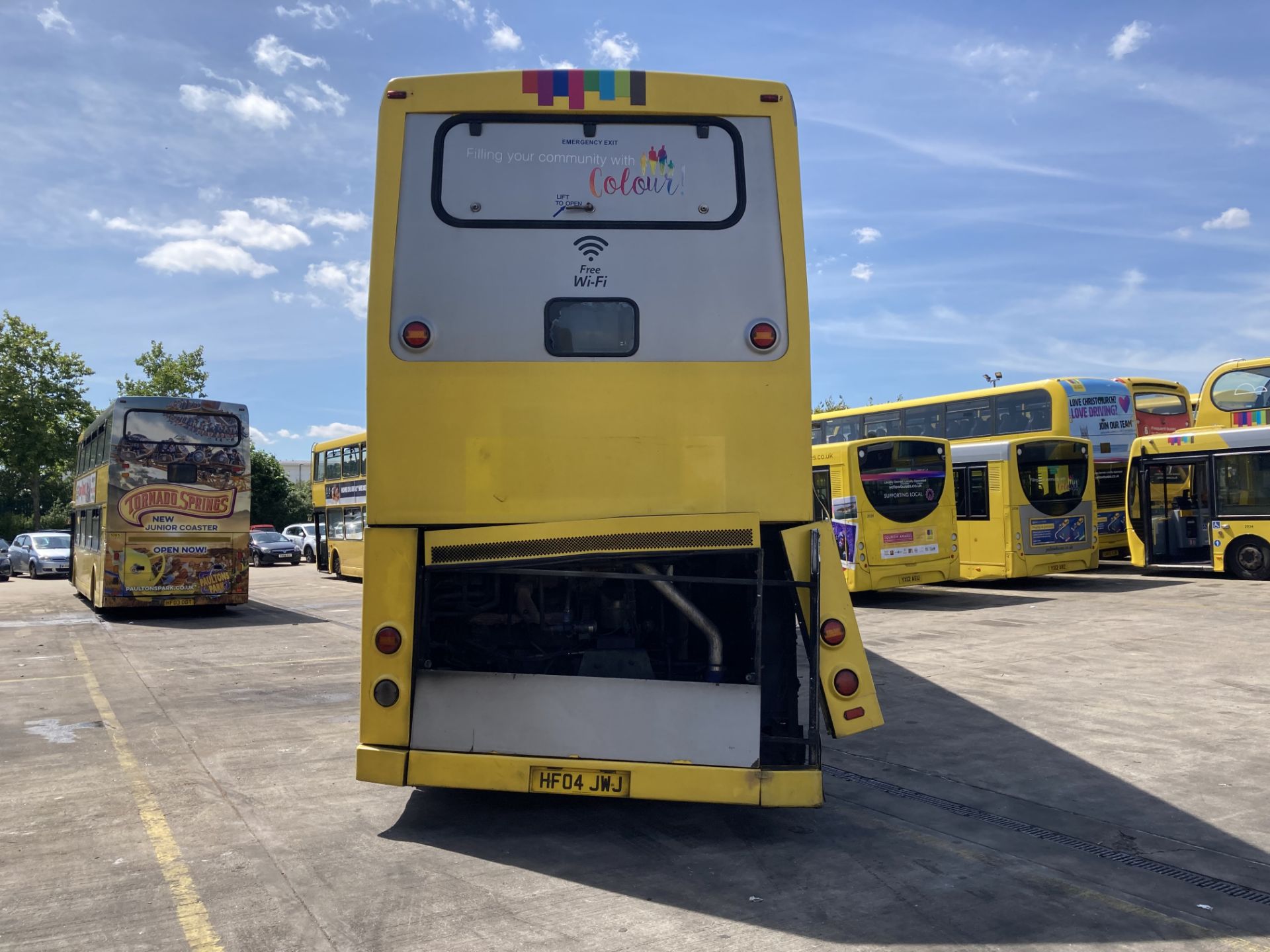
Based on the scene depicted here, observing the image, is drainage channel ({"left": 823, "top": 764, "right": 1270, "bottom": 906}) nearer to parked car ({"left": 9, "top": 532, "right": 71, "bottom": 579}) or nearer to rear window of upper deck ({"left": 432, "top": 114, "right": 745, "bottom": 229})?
rear window of upper deck ({"left": 432, "top": 114, "right": 745, "bottom": 229})

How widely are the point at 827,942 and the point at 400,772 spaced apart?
7.75 ft

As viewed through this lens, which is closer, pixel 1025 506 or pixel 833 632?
pixel 833 632

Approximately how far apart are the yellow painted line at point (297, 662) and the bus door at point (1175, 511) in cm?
1589

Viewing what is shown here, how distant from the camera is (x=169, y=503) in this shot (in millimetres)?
17375

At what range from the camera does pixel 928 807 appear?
19.4 feet

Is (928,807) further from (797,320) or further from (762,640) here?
(797,320)

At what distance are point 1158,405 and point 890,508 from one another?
10043mm

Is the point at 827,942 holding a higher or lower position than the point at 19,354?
lower

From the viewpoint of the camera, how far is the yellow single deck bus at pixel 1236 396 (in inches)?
749

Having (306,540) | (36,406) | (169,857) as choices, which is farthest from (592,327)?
(36,406)

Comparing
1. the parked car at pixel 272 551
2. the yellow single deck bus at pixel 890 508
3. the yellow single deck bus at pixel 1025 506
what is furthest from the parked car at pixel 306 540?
the yellow single deck bus at pixel 1025 506

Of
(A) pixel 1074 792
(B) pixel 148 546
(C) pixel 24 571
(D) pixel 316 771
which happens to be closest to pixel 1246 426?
(A) pixel 1074 792

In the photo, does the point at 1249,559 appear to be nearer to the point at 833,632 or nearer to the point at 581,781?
the point at 833,632

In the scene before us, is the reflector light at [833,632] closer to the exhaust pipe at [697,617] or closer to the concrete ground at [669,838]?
the exhaust pipe at [697,617]
